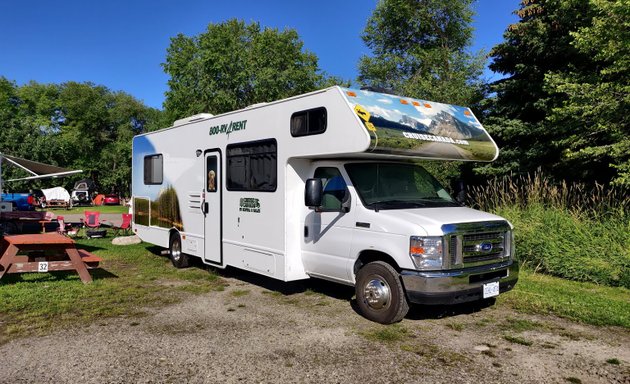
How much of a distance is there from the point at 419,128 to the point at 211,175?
12.8ft

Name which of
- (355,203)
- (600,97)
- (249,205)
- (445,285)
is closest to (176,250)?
(249,205)

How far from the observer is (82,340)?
5285 mm

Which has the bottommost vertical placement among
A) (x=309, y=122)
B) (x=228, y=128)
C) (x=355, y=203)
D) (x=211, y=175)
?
(x=355, y=203)

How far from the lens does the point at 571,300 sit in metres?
6.89

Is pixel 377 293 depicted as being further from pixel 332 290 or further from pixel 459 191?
pixel 459 191

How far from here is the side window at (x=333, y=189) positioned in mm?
6367

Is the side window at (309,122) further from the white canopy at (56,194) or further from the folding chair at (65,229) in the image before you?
the white canopy at (56,194)

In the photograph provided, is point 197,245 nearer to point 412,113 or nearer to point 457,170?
point 412,113

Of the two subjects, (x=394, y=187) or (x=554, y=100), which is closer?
(x=394, y=187)

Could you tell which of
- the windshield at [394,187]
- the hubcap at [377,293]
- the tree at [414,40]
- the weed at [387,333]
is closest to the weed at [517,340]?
the weed at [387,333]

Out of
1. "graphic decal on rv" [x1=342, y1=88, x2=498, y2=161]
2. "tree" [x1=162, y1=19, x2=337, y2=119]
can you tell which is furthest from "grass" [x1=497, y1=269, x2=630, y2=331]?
"tree" [x1=162, y1=19, x2=337, y2=119]

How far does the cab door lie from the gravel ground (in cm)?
58

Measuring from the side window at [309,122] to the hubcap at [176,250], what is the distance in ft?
13.8

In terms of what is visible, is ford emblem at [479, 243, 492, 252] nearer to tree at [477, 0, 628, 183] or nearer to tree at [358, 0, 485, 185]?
tree at [477, 0, 628, 183]
